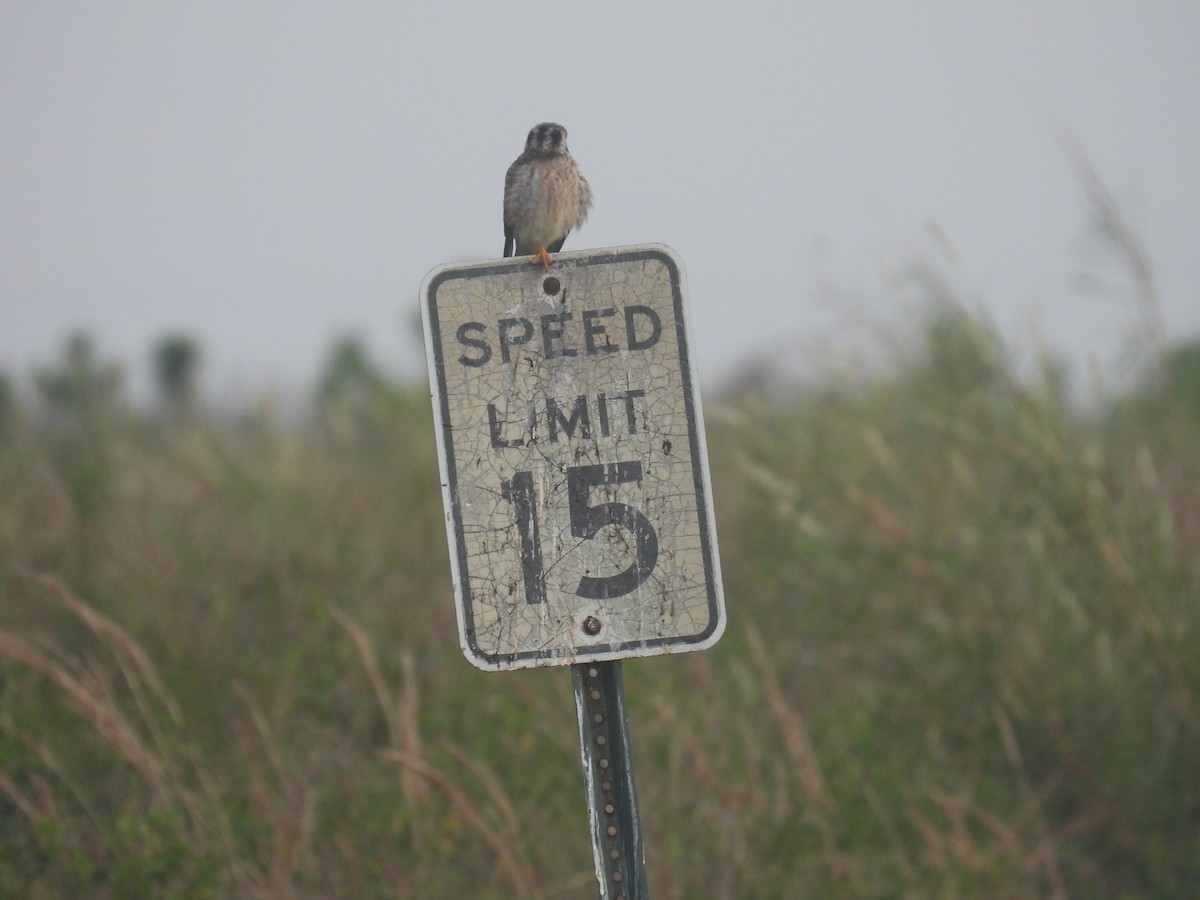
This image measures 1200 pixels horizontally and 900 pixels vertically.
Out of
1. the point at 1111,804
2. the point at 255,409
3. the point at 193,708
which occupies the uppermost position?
→ the point at 255,409

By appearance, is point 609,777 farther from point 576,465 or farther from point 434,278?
point 434,278

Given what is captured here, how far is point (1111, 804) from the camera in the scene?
4.47 m

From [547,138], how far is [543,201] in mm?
416

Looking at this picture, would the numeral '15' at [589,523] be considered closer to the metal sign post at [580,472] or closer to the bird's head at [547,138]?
the metal sign post at [580,472]

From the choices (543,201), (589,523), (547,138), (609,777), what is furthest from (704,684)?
(589,523)

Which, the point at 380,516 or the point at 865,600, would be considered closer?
the point at 865,600

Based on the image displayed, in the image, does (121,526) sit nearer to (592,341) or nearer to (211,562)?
(211,562)

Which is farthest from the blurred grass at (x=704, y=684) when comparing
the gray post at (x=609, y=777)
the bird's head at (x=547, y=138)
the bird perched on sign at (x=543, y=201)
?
the bird's head at (x=547, y=138)

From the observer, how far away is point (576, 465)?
214 cm

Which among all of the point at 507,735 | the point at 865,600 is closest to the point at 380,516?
the point at 865,600

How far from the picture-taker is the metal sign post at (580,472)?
213 cm

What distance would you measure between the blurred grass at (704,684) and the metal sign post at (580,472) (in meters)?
0.98

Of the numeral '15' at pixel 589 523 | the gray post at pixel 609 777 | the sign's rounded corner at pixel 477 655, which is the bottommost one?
the gray post at pixel 609 777

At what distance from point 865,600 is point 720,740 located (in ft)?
6.81
